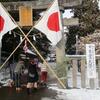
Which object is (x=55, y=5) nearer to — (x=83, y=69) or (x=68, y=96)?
(x=83, y=69)

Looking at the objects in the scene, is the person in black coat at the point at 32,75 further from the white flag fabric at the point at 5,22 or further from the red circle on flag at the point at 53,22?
the white flag fabric at the point at 5,22

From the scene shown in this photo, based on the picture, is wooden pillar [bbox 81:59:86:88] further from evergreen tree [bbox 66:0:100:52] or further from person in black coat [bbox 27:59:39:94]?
evergreen tree [bbox 66:0:100:52]

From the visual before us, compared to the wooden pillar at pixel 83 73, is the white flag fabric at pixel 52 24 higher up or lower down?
higher up

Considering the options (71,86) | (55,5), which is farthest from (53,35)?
(71,86)

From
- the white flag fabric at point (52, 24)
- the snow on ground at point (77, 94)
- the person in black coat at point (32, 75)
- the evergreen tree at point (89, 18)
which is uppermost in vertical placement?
the evergreen tree at point (89, 18)

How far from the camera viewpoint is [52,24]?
1462 centimetres

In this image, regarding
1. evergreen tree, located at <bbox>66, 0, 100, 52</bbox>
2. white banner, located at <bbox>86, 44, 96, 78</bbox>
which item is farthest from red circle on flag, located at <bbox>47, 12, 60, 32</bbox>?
evergreen tree, located at <bbox>66, 0, 100, 52</bbox>

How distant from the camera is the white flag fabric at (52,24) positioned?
1454 cm

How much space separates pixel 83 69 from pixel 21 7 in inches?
138

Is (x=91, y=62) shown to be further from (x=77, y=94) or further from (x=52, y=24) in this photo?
(x=52, y=24)

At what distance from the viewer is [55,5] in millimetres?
14617

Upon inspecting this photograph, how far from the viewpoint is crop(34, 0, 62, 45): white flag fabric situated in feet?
47.7

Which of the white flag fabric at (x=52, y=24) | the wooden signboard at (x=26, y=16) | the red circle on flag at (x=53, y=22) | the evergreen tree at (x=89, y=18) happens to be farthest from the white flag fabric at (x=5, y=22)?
the evergreen tree at (x=89, y=18)

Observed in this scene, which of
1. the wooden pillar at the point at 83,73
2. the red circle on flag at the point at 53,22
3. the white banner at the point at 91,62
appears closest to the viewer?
the white banner at the point at 91,62
